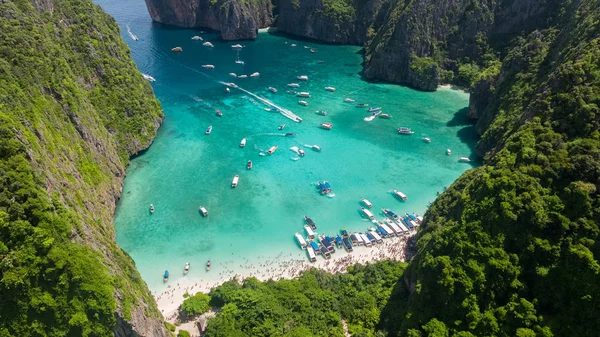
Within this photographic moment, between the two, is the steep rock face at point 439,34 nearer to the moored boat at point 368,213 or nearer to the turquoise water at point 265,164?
the turquoise water at point 265,164

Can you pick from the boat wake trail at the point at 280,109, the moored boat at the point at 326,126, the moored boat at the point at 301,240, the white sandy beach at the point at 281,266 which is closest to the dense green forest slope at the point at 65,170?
the white sandy beach at the point at 281,266

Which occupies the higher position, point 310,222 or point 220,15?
point 220,15

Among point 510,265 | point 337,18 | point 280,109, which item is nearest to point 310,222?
point 510,265

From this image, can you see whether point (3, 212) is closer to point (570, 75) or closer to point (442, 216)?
point (442, 216)

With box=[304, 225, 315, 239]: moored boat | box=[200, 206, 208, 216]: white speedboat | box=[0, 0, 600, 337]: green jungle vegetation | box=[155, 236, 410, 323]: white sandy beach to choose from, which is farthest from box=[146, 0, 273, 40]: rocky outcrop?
box=[155, 236, 410, 323]: white sandy beach

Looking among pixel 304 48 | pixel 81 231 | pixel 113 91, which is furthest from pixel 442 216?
pixel 304 48

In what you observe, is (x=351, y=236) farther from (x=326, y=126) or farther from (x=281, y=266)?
(x=326, y=126)
